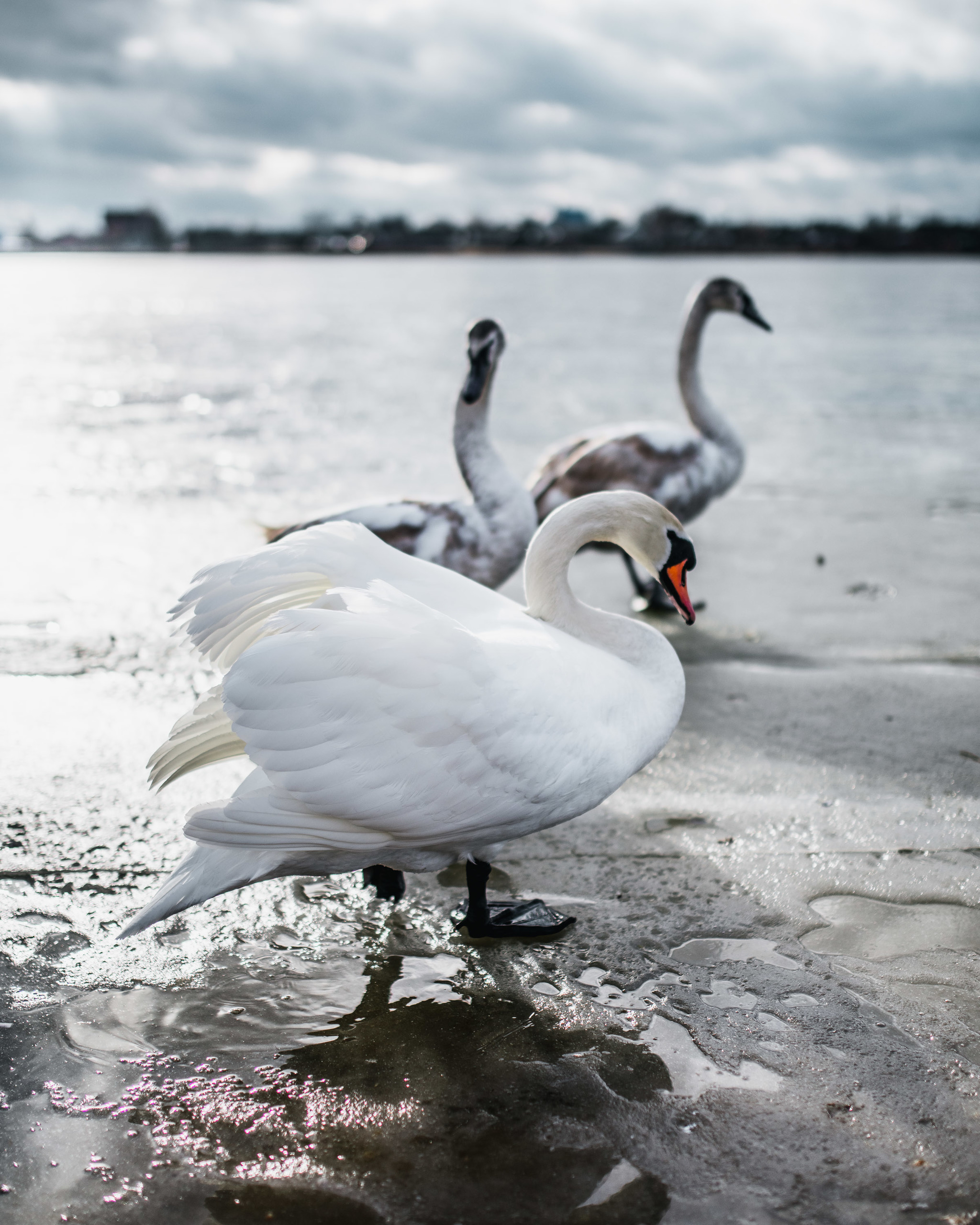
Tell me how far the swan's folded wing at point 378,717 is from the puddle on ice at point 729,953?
0.68 m

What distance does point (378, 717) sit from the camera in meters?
2.60

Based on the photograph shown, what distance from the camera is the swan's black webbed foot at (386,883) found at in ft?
10.6

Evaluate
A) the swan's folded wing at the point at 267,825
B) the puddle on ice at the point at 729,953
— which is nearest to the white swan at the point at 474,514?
the swan's folded wing at the point at 267,825

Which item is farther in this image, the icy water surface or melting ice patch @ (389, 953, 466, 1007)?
melting ice patch @ (389, 953, 466, 1007)

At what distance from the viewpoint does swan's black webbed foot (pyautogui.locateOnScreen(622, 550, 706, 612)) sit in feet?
19.3

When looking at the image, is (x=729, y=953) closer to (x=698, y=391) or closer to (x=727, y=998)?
(x=727, y=998)

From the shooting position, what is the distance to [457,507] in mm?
4945

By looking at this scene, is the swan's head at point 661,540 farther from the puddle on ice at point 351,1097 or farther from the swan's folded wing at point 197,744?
the swan's folded wing at point 197,744

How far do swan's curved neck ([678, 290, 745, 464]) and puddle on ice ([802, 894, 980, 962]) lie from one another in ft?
13.4

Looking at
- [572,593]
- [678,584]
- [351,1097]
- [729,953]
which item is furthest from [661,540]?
[351,1097]

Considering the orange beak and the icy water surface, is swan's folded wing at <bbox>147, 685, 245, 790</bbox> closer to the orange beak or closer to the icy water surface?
the icy water surface

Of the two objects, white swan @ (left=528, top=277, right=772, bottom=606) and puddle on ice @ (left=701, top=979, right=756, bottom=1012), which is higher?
white swan @ (left=528, top=277, right=772, bottom=606)

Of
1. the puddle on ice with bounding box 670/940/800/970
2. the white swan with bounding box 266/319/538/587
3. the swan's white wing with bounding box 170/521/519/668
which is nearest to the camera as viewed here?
the puddle on ice with bounding box 670/940/800/970

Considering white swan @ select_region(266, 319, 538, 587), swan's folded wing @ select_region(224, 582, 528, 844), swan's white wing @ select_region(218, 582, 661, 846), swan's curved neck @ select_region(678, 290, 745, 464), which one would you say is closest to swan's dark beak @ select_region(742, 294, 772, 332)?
swan's curved neck @ select_region(678, 290, 745, 464)
